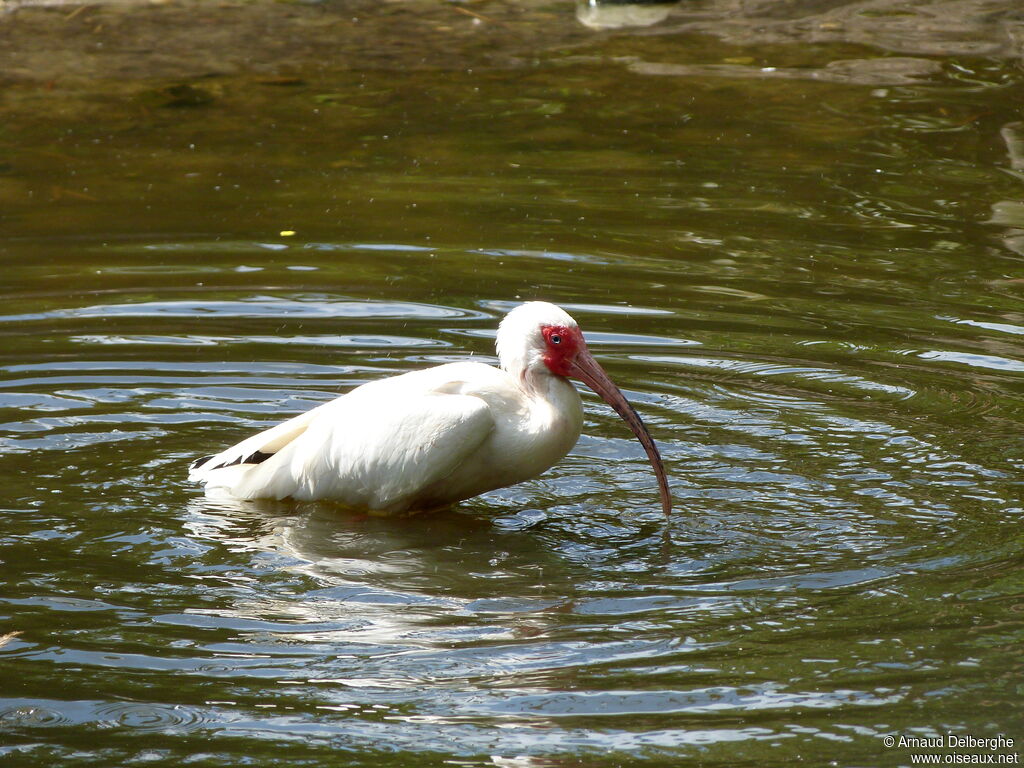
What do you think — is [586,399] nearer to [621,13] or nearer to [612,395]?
[612,395]

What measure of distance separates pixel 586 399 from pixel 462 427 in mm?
1983

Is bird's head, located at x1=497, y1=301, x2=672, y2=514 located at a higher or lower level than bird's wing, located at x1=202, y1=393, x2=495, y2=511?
higher

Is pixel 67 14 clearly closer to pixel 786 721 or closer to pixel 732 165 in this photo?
pixel 732 165

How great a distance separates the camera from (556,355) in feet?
20.6

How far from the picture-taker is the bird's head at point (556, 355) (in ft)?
20.5

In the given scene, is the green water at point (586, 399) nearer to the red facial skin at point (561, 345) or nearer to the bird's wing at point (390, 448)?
the bird's wing at point (390, 448)

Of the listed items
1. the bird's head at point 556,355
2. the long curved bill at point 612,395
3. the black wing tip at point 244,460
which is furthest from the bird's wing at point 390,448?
the long curved bill at point 612,395

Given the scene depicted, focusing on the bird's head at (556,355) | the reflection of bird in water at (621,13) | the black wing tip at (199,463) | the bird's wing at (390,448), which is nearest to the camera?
the bird's wing at (390,448)

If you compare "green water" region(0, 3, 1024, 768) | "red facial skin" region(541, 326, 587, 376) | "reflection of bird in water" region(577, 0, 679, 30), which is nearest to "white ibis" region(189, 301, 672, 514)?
"red facial skin" region(541, 326, 587, 376)

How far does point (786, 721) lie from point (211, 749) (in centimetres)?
172

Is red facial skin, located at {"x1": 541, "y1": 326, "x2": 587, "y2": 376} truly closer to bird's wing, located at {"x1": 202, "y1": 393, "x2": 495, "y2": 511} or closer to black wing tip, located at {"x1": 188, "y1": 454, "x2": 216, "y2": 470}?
bird's wing, located at {"x1": 202, "y1": 393, "x2": 495, "y2": 511}

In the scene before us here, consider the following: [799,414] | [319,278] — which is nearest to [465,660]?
[799,414]

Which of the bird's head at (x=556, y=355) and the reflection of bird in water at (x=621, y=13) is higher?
the reflection of bird in water at (x=621, y=13)

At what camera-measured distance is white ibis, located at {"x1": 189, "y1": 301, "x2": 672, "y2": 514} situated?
6191 millimetres
